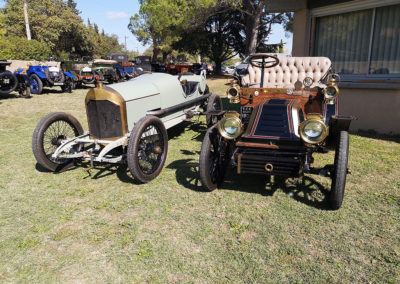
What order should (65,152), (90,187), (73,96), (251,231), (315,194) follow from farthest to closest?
(73,96)
(65,152)
(90,187)
(315,194)
(251,231)

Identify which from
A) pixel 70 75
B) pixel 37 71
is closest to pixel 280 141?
pixel 37 71

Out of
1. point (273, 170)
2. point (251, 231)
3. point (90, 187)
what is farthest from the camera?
point (90, 187)

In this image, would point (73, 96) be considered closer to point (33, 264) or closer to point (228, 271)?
point (33, 264)

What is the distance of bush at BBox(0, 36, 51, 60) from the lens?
A: 18531mm

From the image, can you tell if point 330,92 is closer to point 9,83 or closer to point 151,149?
point 151,149

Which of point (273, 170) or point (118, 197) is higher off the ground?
point (273, 170)

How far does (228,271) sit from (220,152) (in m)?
1.69

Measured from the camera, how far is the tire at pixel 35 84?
1165 centimetres

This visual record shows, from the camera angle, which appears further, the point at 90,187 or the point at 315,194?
the point at 90,187

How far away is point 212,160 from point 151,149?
3.29ft

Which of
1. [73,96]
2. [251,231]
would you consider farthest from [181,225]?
[73,96]

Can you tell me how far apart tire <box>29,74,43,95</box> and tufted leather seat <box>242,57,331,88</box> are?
357 inches

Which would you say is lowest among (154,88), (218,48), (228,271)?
(228,271)

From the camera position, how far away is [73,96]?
11875 mm
